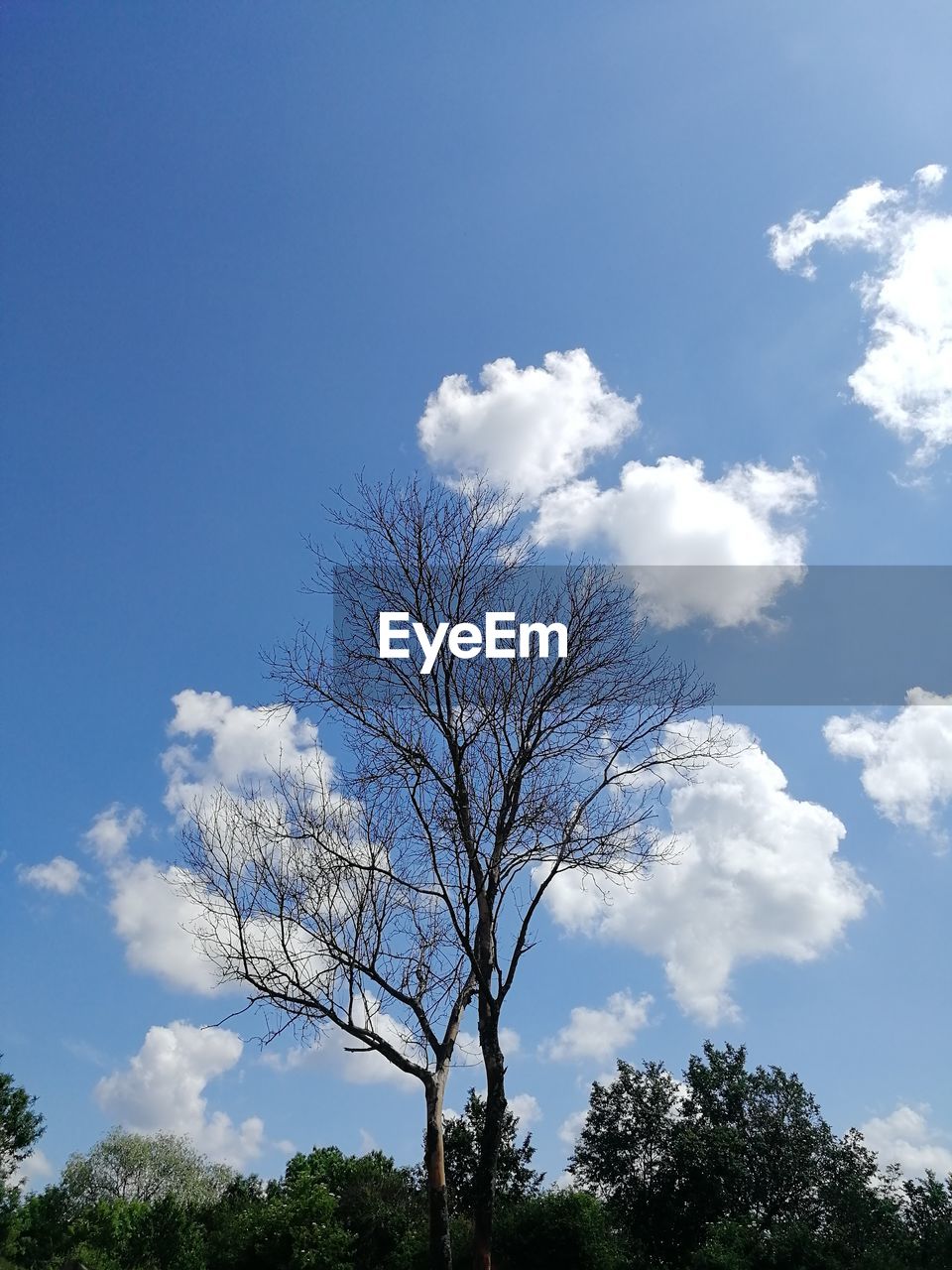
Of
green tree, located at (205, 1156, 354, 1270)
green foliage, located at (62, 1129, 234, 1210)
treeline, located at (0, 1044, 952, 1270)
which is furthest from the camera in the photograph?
green foliage, located at (62, 1129, 234, 1210)

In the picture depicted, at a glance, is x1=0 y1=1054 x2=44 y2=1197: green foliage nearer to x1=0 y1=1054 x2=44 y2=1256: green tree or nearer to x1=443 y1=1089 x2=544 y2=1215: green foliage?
x1=0 y1=1054 x2=44 y2=1256: green tree

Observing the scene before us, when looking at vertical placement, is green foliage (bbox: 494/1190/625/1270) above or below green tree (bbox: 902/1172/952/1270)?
below

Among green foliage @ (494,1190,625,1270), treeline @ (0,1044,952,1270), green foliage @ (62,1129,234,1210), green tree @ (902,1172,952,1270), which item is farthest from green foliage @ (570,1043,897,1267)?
green foliage @ (62,1129,234,1210)

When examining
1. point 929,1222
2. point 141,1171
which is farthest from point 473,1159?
point 141,1171

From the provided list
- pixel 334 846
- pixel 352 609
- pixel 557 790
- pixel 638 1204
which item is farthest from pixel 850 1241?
pixel 638 1204

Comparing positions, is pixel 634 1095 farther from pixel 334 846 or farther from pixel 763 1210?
pixel 334 846

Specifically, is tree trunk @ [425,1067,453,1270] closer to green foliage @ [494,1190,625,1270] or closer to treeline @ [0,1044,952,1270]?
treeline @ [0,1044,952,1270]

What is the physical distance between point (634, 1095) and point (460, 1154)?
6.21 metres

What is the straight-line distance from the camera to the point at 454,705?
38.0 ft

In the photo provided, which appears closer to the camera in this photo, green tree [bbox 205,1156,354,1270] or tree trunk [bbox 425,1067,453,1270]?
tree trunk [bbox 425,1067,453,1270]

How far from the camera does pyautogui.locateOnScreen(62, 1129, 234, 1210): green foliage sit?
50.2m

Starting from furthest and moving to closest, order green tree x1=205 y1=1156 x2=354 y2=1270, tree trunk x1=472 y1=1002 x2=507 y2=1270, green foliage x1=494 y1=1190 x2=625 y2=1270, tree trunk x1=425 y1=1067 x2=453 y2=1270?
green foliage x1=494 y1=1190 x2=625 y2=1270, green tree x1=205 y1=1156 x2=354 y2=1270, tree trunk x1=425 y1=1067 x2=453 y2=1270, tree trunk x1=472 y1=1002 x2=507 y2=1270

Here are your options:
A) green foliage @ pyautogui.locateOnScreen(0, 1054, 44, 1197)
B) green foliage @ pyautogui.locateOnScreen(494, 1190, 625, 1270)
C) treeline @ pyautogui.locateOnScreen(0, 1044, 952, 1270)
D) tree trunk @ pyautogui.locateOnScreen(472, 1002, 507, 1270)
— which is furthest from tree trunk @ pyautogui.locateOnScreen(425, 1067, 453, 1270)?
green foliage @ pyautogui.locateOnScreen(0, 1054, 44, 1197)

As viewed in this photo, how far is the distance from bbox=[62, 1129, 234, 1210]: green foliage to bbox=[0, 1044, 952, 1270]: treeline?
12.2 meters
